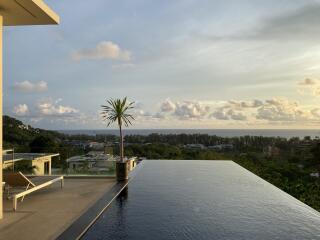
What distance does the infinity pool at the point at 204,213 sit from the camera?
16.4 feet

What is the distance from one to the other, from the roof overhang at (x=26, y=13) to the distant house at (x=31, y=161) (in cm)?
400

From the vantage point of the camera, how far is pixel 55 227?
5.04 meters

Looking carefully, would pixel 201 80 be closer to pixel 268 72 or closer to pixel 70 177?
pixel 268 72

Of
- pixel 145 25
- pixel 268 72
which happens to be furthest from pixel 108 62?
pixel 268 72

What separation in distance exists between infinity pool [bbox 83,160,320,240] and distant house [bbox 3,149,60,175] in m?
2.56

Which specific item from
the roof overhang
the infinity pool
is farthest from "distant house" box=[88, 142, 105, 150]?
the roof overhang

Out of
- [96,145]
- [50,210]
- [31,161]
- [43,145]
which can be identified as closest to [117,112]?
[96,145]

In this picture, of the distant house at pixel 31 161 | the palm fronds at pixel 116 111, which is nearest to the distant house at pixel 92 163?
the distant house at pixel 31 161

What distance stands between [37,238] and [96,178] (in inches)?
218

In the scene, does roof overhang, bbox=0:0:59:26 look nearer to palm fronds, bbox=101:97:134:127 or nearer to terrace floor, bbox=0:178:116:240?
terrace floor, bbox=0:178:116:240

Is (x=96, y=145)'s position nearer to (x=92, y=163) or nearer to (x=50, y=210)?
(x=92, y=163)

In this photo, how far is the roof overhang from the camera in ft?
17.3

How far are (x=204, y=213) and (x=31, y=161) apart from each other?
547 cm

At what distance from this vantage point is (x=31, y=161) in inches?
382
